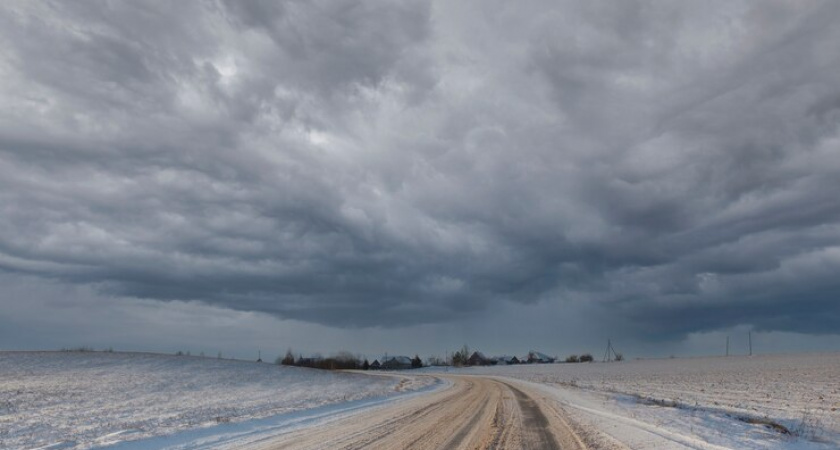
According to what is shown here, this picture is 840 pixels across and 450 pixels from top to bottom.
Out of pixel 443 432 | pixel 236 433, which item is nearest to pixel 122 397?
pixel 236 433

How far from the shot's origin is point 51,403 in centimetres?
3109

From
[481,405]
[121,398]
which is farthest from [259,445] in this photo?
[121,398]

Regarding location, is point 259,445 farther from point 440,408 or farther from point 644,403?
point 644,403

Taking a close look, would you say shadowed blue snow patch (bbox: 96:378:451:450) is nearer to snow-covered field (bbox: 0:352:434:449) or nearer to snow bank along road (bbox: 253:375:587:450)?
snow-covered field (bbox: 0:352:434:449)

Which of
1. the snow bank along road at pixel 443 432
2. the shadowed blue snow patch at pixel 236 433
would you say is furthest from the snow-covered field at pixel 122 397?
the snow bank along road at pixel 443 432

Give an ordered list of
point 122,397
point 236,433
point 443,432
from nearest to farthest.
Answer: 1. point 443,432
2. point 236,433
3. point 122,397

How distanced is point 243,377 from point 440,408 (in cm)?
3688

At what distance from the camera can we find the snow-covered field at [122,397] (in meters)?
20.6

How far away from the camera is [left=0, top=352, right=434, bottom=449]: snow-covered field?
20.6 m

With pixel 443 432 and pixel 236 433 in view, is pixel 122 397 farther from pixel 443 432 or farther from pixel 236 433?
pixel 443 432

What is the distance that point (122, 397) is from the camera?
117 ft

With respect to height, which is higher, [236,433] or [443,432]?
[443,432]

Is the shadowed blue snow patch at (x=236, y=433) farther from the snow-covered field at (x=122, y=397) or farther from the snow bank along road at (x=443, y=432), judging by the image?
the snow bank along road at (x=443, y=432)

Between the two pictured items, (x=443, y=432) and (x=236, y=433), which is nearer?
(x=443, y=432)
